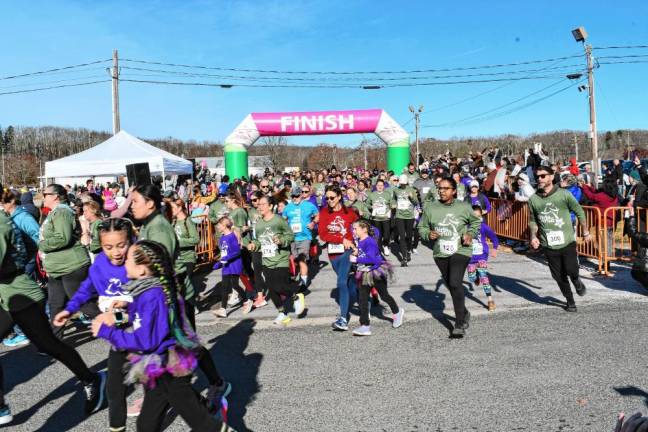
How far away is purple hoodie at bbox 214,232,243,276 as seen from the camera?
7637mm

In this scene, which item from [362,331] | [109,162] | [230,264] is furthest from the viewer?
[109,162]

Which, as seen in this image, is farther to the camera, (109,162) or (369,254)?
(109,162)

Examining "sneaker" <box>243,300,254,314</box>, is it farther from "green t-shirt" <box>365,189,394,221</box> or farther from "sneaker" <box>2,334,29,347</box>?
"green t-shirt" <box>365,189,394,221</box>

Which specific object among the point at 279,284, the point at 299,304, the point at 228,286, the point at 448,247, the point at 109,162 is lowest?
the point at 299,304

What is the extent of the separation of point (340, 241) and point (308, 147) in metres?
86.6

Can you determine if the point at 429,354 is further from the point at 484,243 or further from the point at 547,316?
the point at 484,243

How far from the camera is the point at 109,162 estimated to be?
54.5ft

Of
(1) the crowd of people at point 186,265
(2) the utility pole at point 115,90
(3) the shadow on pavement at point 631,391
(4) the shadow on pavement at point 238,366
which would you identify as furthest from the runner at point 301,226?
(2) the utility pole at point 115,90

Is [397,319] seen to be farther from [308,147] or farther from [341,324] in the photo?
[308,147]

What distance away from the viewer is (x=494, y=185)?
535 inches

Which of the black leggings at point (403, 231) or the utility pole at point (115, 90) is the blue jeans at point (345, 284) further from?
the utility pole at point (115, 90)

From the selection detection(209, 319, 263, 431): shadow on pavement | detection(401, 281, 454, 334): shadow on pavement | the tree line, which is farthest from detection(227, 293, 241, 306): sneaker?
the tree line

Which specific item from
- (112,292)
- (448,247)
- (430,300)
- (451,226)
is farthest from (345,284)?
(112,292)

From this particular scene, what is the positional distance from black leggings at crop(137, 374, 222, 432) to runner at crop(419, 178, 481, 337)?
364cm
